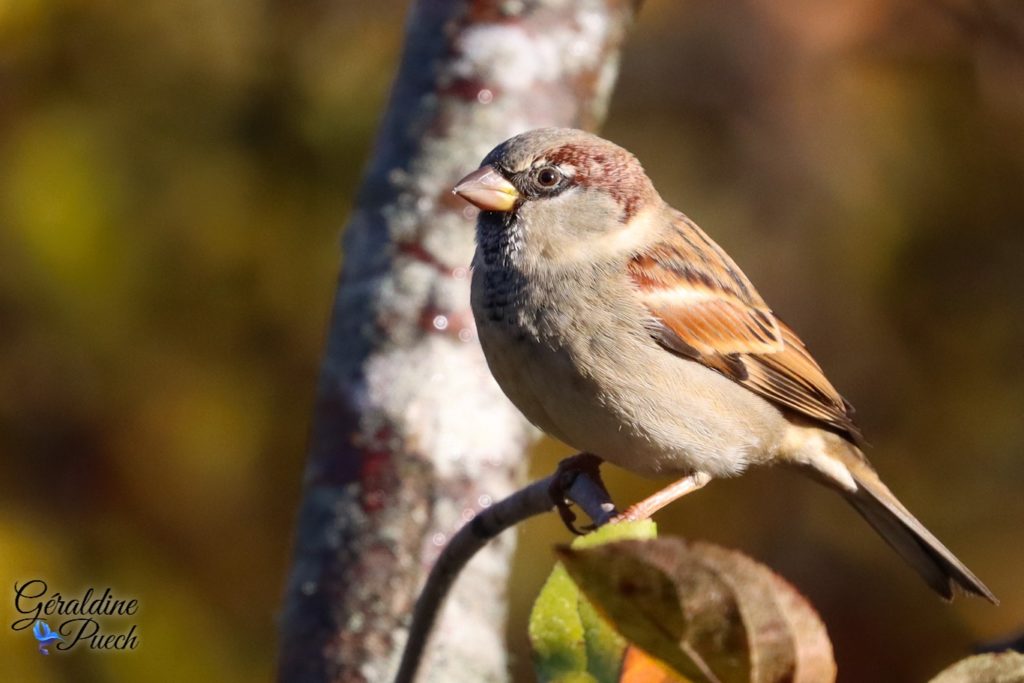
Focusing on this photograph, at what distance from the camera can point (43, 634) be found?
9.40 feet

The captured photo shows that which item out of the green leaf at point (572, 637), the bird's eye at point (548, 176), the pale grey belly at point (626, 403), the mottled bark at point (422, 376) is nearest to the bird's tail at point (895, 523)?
the pale grey belly at point (626, 403)

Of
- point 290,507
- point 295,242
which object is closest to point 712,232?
point 295,242

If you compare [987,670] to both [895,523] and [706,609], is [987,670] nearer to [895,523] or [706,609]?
[706,609]

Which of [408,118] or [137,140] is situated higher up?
[408,118]

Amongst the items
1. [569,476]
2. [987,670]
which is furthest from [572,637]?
[569,476]

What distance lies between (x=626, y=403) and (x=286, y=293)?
154 centimetres

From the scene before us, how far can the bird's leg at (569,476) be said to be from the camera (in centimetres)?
202

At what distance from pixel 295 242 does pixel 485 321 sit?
1389mm

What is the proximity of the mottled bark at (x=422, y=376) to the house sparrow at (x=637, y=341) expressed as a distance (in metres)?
0.25

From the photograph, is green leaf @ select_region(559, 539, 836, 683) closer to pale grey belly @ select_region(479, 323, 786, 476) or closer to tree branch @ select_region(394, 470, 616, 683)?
tree branch @ select_region(394, 470, 616, 683)

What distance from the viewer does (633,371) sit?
2254mm

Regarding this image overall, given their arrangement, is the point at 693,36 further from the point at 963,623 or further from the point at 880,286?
the point at 963,623
